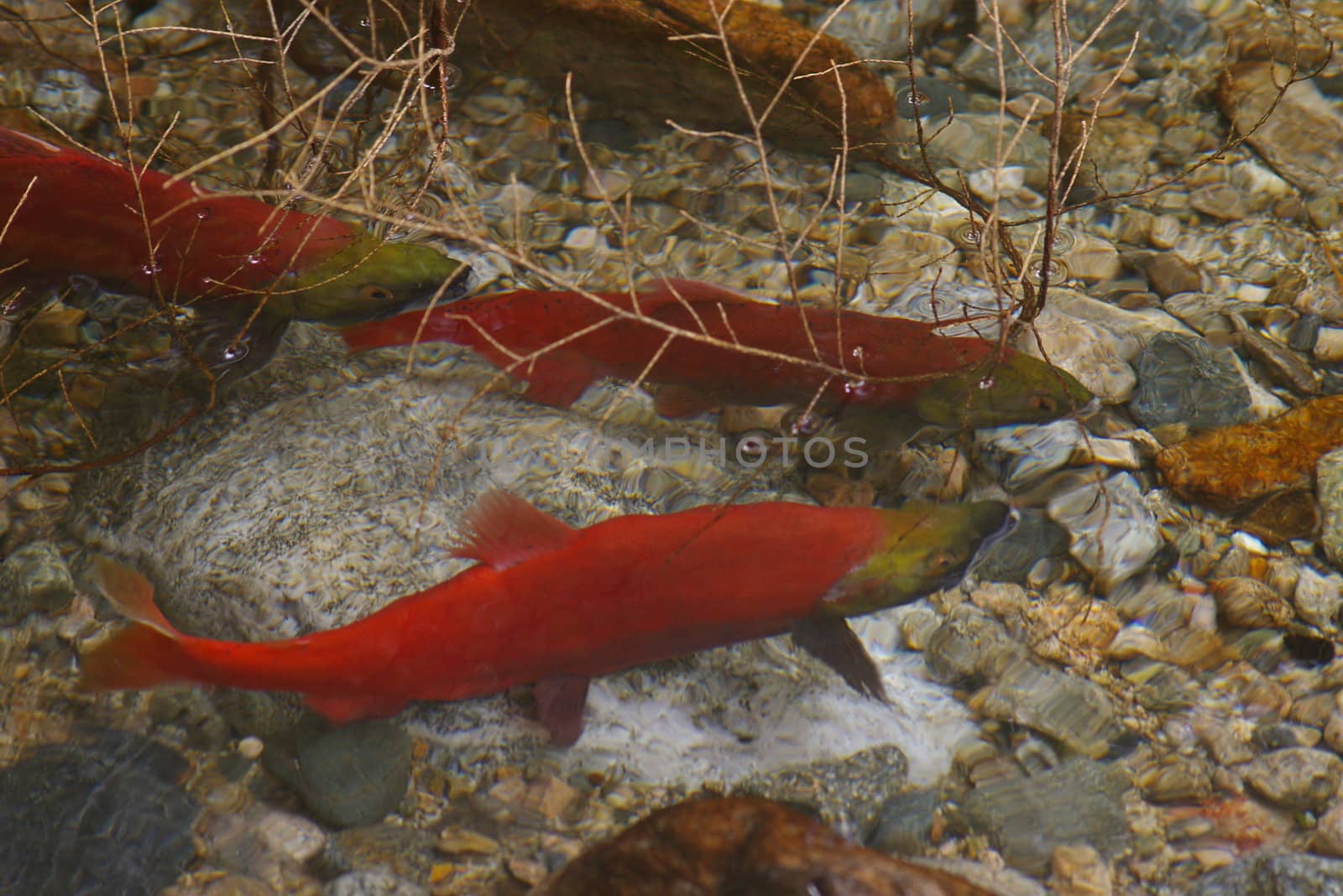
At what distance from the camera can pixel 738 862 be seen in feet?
9.00

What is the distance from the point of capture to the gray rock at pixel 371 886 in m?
3.15

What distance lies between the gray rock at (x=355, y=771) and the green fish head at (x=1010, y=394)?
2569mm

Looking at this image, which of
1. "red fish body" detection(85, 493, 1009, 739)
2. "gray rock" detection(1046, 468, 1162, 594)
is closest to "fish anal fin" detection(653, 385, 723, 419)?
"red fish body" detection(85, 493, 1009, 739)

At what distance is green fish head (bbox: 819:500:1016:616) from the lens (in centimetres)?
362

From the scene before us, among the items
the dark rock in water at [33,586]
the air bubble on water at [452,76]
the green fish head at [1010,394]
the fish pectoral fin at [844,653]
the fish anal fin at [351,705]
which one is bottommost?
the dark rock in water at [33,586]

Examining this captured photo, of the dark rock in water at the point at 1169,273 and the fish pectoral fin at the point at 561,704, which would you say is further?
the dark rock in water at the point at 1169,273

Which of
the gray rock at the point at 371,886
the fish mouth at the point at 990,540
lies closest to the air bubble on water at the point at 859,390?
the fish mouth at the point at 990,540

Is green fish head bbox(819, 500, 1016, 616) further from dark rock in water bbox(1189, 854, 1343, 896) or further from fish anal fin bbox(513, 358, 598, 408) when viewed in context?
fish anal fin bbox(513, 358, 598, 408)

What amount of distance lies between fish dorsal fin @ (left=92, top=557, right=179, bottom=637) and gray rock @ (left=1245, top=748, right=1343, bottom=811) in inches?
144

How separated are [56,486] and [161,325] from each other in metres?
0.94

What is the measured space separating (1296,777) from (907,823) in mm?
1330

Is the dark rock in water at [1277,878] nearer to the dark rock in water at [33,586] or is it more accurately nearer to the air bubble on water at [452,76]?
the dark rock in water at [33,586]

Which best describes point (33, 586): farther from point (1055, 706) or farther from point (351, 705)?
point (1055, 706)

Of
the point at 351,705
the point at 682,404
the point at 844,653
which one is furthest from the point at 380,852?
the point at 682,404
